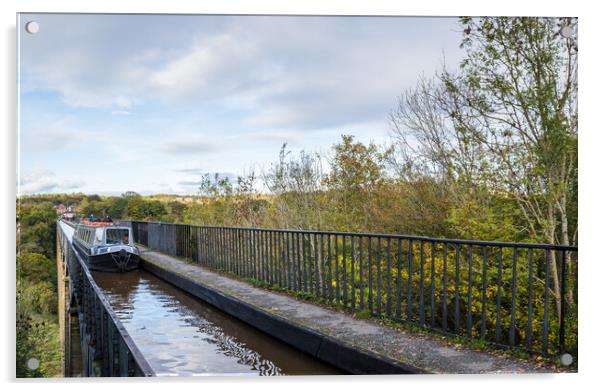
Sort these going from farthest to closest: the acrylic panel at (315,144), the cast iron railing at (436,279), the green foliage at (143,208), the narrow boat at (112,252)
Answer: the narrow boat at (112,252) < the green foliage at (143,208) < the acrylic panel at (315,144) < the cast iron railing at (436,279)

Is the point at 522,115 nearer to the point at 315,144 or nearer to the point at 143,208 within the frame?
the point at 315,144

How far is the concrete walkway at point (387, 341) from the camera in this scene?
4062 mm

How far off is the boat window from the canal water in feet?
15.3

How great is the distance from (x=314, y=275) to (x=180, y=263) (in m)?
5.62

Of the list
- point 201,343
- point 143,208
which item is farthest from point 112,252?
point 201,343

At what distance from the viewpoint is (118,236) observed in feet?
42.9

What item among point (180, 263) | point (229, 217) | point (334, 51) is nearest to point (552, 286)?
point (334, 51)

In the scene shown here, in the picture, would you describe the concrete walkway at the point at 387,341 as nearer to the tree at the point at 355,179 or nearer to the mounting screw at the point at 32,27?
the tree at the point at 355,179

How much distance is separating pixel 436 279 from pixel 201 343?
3034mm

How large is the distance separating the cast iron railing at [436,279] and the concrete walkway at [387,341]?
192 millimetres

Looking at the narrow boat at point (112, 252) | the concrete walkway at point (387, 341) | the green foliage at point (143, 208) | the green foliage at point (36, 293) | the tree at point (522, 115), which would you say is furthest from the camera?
the narrow boat at point (112, 252)

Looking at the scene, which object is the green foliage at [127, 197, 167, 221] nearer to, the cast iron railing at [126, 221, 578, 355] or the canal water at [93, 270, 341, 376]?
the canal water at [93, 270, 341, 376]

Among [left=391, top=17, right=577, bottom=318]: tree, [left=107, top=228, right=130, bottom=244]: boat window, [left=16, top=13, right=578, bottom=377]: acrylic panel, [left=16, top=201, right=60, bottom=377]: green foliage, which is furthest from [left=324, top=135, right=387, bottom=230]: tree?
[left=107, top=228, right=130, bottom=244]: boat window
